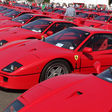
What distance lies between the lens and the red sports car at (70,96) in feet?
7.79

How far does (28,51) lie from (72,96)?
226cm

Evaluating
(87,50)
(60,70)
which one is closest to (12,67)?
(60,70)

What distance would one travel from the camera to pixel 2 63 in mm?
4309

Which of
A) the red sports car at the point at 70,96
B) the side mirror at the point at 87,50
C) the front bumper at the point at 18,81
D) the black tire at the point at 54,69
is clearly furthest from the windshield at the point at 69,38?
the red sports car at the point at 70,96

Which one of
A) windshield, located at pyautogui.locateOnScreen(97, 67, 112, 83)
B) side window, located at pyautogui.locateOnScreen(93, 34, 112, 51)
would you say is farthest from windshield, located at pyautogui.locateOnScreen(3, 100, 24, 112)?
side window, located at pyautogui.locateOnScreen(93, 34, 112, 51)

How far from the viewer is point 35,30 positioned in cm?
770

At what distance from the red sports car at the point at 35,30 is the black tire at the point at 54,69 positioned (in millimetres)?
2650

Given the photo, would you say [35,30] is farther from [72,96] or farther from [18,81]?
[72,96]

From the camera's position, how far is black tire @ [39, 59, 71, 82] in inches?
167

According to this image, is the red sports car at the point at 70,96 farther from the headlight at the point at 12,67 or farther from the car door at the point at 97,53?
the car door at the point at 97,53

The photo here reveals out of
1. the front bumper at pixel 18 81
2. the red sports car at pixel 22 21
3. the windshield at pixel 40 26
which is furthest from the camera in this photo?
the red sports car at pixel 22 21

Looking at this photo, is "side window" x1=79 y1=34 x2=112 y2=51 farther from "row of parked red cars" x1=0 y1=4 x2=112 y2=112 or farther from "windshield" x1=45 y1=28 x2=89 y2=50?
"windshield" x1=45 y1=28 x2=89 y2=50

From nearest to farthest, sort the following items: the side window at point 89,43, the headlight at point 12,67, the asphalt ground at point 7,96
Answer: the asphalt ground at point 7,96
the headlight at point 12,67
the side window at point 89,43

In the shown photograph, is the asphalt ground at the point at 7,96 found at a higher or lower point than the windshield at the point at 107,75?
lower
